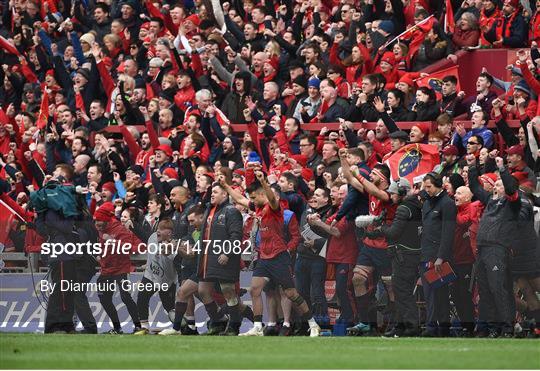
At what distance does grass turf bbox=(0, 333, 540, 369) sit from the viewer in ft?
46.8

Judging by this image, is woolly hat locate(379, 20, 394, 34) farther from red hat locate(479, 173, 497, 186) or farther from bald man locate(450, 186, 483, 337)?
bald man locate(450, 186, 483, 337)

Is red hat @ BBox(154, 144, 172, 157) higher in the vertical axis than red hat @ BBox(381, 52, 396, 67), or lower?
lower

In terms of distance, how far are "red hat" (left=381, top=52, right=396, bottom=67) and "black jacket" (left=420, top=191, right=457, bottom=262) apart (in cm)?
489

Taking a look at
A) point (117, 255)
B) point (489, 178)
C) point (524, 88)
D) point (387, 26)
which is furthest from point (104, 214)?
point (387, 26)

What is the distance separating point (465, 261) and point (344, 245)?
151 centimetres

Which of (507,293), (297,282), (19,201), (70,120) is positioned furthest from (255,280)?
(70,120)

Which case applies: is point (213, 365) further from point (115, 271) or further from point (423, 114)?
point (423, 114)

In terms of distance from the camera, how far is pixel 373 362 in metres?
14.4

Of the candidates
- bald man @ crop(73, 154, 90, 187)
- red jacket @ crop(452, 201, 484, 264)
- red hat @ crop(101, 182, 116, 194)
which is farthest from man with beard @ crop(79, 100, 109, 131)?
red jacket @ crop(452, 201, 484, 264)

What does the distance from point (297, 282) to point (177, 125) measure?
6.43 metres

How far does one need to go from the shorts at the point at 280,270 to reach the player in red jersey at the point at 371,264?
85 centimetres

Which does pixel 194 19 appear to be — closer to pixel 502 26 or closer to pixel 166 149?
pixel 166 149

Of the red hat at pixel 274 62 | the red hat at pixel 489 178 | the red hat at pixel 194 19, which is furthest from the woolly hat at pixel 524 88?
the red hat at pixel 194 19

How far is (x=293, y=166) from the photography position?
2056cm
